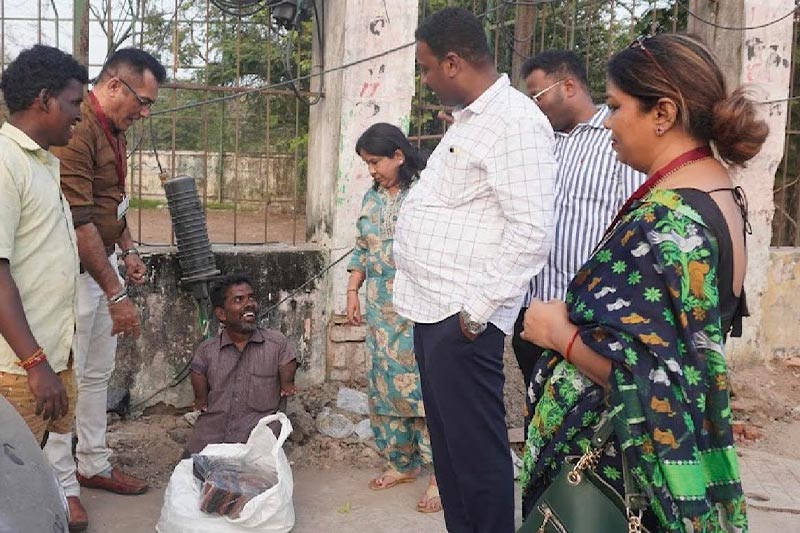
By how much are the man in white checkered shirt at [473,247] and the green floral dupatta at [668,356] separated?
35.5 inches

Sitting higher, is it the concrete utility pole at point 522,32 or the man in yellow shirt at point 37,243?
the concrete utility pole at point 522,32

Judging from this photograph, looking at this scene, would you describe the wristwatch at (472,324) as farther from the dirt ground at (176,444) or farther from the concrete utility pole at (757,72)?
the concrete utility pole at (757,72)

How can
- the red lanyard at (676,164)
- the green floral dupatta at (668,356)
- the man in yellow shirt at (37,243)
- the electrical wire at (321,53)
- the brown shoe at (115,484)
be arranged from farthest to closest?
the electrical wire at (321,53)
the brown shoe at (115,484)
the man in yellow shirt at (37,243)
the red lanyard at (676,164)
the green floral dupatta at (668,356)

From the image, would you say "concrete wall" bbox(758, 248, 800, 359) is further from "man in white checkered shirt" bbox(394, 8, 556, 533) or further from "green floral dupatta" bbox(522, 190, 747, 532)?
"green floral dupatta" bbox(522, 190, 747, 532)

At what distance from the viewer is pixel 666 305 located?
5.56ft

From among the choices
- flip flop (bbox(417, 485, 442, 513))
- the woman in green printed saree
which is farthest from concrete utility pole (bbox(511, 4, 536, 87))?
the woman in green printed saree

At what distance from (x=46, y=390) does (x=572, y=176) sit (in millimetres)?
2096

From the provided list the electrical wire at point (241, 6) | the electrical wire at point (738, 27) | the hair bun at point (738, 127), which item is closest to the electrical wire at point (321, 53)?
the electrical wire at point (241, 6)

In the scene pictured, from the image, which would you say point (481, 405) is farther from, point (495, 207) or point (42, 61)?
point (42, 61)

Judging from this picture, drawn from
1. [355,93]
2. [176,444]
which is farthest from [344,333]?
[355,93]

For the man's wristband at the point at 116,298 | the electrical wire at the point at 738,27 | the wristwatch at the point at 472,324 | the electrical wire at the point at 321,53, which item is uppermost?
the electrical wire at the point at 738,27

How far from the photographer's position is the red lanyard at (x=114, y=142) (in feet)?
11.8

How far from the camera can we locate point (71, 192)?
3477 millimetres

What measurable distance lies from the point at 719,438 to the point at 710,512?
0.50ft
